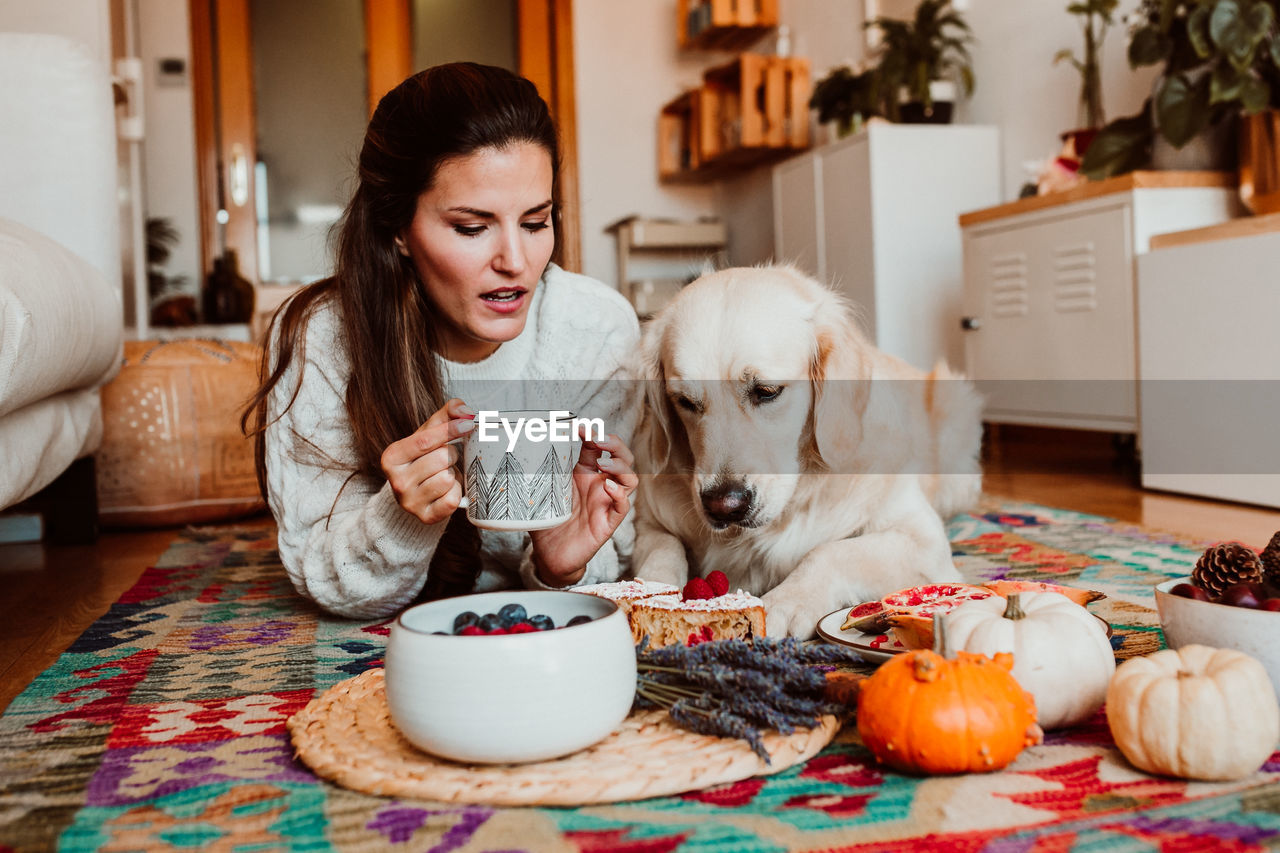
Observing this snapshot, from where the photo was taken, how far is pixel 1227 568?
1.07m

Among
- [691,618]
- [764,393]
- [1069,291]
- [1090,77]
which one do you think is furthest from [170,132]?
[691,618]

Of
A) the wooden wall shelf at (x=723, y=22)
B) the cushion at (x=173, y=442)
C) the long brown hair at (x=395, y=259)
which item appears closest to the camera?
the long brown hair at (x=395, y=259)

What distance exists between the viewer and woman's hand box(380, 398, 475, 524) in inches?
46.9

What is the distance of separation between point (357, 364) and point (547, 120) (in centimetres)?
47

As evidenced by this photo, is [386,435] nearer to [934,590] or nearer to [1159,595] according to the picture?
[934,590]

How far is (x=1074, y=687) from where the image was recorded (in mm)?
989

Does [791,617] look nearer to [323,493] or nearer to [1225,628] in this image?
[1225,628]

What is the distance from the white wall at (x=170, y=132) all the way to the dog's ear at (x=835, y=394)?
516 centimetres

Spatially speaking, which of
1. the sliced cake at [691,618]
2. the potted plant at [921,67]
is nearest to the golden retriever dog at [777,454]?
the sliced cake at [691,618]

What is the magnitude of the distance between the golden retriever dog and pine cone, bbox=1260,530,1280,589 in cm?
54

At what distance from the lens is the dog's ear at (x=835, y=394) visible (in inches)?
63.9

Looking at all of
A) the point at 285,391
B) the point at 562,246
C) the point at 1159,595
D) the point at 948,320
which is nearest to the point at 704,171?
the point at 948,320

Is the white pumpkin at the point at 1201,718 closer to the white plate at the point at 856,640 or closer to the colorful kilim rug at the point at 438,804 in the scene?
the colorful kilim rug at the point at 438,804

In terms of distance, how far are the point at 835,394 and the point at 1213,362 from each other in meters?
1.53
